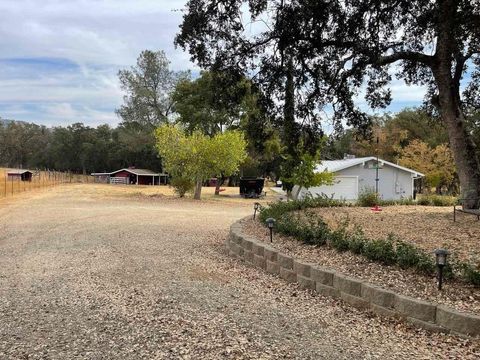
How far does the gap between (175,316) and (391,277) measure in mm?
2461

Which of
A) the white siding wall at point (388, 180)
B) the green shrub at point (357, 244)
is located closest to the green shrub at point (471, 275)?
the green shrub at point (357, 244)

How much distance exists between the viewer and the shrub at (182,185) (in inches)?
1152

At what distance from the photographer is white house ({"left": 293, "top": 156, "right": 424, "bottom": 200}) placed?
33438 mm

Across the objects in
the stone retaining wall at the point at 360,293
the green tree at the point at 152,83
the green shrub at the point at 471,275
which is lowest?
the stone retaining wall at the point at 360,293

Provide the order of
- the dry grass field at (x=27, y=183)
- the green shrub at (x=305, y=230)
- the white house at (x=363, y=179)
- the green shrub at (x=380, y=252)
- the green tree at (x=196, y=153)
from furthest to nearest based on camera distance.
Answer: the white house at (x=363, y=179), the dry grass field at (x=27, y=183), the green tree at (x=196, y=153), the green shrub at (x=305, y=230), the green shrub at (x=380, y=252)

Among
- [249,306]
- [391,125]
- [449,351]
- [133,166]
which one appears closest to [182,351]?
[249,306]

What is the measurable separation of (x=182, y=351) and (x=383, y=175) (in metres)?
33.0

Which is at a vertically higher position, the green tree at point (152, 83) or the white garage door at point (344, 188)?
the green tree at point (152, 83)

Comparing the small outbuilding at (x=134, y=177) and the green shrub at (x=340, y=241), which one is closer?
the green shrub at (x=340, y=241)

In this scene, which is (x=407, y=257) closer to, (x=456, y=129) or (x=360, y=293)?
(x=360, y=293)

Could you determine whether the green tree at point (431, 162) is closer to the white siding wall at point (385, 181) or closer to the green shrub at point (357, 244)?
the white siding wall at point (385, 181)

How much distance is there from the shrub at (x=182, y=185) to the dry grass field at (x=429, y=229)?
19.9m

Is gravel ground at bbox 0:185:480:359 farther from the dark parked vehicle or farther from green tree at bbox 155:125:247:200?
the dark parked vehicle

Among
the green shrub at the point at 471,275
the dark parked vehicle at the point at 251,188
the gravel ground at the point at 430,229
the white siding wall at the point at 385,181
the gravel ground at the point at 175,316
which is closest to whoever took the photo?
the gravel ground at the point at 175,316
